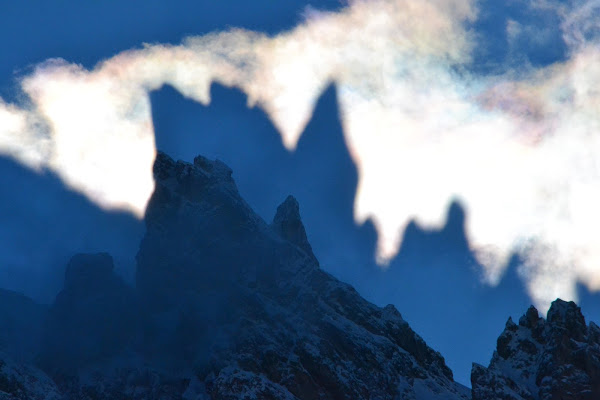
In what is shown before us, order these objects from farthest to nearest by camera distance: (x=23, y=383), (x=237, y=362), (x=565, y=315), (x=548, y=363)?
(x=565, y=315)
(x=237, y=362)
(x=23, y=383)
(x=548, y=363)

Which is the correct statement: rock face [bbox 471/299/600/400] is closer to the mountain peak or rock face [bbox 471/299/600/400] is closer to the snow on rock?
the mountain peak

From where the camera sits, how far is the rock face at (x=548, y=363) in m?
161

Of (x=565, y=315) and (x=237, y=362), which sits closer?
(x=237, y=362)

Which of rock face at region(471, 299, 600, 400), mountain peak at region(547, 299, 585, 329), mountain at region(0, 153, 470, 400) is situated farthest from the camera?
mountain peak at region(547, 299, 585, 329)

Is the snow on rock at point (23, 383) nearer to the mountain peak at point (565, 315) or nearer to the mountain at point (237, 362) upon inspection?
the mountain at point (237, 362)

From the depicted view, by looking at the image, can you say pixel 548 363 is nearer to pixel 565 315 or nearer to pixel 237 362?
pixel 565 315

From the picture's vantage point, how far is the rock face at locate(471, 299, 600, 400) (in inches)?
6334

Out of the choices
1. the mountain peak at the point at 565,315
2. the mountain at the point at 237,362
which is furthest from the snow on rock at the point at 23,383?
the mountain peak at the point at 565,315

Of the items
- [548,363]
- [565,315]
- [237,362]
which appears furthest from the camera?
[565,315]

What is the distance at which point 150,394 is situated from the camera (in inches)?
6791

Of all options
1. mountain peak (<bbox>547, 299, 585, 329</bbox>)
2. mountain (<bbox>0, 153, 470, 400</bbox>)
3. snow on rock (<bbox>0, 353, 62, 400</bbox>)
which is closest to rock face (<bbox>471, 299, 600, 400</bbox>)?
mountain peak (<bbox>547, 299, 585, 329</bbox>)

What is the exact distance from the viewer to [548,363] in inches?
6555

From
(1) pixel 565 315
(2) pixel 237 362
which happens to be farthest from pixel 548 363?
(2) pixel 237 362

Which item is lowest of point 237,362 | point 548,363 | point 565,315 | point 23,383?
point 23,383
